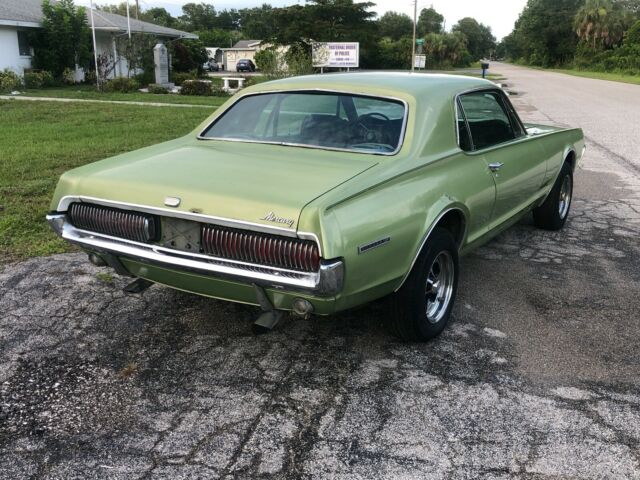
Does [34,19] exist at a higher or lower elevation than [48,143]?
higher

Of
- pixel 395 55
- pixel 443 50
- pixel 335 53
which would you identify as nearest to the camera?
pixel 335 53

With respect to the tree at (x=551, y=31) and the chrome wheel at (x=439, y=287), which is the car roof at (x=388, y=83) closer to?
the chrome wheel at (x=439, y=287)

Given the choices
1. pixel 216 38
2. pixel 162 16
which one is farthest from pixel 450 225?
pixel 162 16

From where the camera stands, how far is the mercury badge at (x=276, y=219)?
2.79m

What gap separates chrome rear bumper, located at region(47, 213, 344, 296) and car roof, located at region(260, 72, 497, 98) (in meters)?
1.57

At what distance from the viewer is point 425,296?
3.46 meters

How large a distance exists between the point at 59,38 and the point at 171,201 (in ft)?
87.1

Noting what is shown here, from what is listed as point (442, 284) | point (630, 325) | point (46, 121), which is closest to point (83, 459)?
point (442, 284)

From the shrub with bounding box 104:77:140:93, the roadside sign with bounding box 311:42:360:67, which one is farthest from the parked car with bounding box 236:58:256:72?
the shrub with bounding box 104:77:140:93

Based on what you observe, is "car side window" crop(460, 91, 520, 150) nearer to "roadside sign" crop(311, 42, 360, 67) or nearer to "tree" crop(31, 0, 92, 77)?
"roadside sign" crop(311, 42, 360, 67)

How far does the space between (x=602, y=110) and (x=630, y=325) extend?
677 inches

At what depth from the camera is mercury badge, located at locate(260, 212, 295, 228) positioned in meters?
2.79

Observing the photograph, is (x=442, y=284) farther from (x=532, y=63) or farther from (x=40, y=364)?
(x=532, y=63)

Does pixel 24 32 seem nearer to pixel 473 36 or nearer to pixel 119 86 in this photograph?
pixel 119 86
